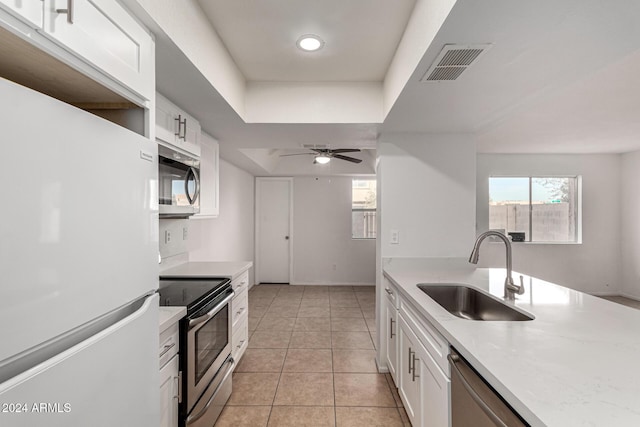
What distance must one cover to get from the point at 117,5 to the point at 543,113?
143 inches

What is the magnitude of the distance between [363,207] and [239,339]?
12.9 feet

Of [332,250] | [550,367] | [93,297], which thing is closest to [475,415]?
[550,367]

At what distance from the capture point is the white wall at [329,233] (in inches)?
233

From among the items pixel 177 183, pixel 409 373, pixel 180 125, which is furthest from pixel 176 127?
pixel 409 373

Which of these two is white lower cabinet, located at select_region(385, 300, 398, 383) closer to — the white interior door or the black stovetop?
the black stovetop

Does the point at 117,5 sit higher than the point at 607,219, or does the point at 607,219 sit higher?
the point at 117,5

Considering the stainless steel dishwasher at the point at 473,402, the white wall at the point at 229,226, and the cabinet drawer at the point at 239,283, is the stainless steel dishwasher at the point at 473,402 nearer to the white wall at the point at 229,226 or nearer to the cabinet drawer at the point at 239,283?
the cabinet drawer at the point at 239,283

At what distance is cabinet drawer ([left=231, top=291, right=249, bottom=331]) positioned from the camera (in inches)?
96.4

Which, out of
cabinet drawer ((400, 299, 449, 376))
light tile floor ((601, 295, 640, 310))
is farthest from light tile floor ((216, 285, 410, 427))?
light tile floor ((601, 295, 640, 310))

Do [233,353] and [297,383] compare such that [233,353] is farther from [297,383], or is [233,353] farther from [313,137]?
[313,137]

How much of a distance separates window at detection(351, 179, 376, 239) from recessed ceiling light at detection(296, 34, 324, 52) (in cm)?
422

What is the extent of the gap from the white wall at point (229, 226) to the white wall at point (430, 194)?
2.07 meters

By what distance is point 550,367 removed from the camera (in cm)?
95

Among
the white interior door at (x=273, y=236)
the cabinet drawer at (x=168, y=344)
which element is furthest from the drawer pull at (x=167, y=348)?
the white interior door at (x=273, y=236)
